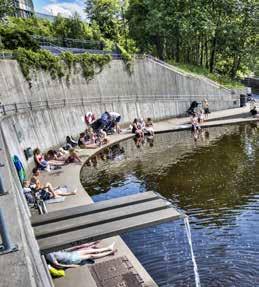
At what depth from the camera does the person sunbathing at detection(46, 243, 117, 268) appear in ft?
26.0

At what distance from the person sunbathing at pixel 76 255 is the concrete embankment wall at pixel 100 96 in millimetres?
7794

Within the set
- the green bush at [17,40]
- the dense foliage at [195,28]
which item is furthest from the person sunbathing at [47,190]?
the dense foliage at [195,28]

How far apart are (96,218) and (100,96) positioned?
19.7 m

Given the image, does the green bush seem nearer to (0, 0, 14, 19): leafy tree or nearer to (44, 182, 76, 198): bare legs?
(0, 0, 14, 19): leafy tree

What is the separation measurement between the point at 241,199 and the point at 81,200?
5.29m

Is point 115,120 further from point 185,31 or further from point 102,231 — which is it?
point 102,231

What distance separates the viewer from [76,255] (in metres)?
8.23

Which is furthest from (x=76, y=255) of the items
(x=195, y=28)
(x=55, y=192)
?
(x=195, y=28)

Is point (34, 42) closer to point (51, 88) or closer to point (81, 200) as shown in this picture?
point (51, 88)

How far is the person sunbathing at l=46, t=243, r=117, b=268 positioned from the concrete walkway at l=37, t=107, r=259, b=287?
0.15m

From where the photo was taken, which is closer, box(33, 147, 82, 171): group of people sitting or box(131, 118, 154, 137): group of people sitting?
box(33, 147, 82, 171): group of people sitting

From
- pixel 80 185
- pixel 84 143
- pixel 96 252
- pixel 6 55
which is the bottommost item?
pixel 84 143

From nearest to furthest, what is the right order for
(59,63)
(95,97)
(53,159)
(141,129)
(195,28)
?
(53,159) < (59,63) < (141,129) < (95,97) < (195,28)

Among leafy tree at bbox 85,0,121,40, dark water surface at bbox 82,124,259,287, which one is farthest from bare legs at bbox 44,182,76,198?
leafy tree at bbox 85,0,121,40
